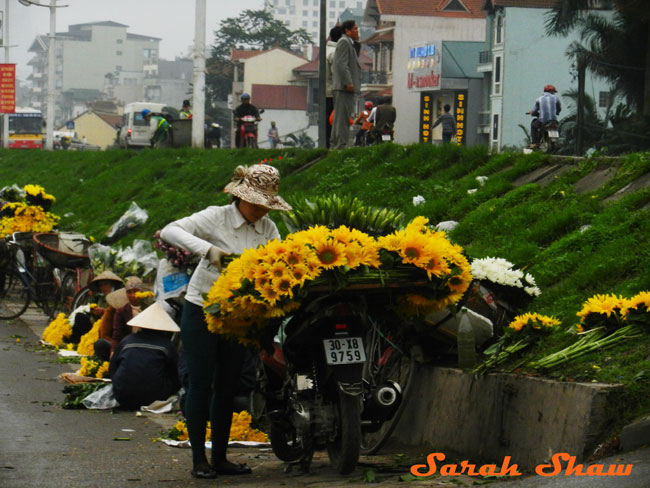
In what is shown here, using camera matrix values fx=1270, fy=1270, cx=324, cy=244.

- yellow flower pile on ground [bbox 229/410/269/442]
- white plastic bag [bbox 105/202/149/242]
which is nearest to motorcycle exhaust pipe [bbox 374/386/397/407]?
yellow flower pile on ground [bbox 229/410/269/442]

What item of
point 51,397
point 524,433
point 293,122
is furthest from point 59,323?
point 293,122

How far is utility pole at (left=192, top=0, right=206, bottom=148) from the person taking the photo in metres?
30.9

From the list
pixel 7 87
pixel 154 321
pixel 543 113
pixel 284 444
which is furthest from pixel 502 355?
pixel 7 87

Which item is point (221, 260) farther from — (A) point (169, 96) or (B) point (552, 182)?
(A) point (169, 96)

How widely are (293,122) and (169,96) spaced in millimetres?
103089

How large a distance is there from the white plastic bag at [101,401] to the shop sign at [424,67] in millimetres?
58808

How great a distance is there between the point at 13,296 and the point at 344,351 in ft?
42.7

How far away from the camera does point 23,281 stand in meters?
18.6

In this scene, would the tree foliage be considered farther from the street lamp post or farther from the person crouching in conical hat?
the person crouching in conical hat

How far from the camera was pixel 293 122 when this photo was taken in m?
99.1

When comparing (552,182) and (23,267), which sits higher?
(552,182)

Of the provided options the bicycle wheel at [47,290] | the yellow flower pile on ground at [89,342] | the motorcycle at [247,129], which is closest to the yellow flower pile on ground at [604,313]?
the yellow flower pile on ground at [89,342]

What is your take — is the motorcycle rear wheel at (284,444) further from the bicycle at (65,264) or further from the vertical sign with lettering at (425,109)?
the vertical sign with lettering at (425,109)

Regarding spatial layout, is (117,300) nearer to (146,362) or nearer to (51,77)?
(146,362)
